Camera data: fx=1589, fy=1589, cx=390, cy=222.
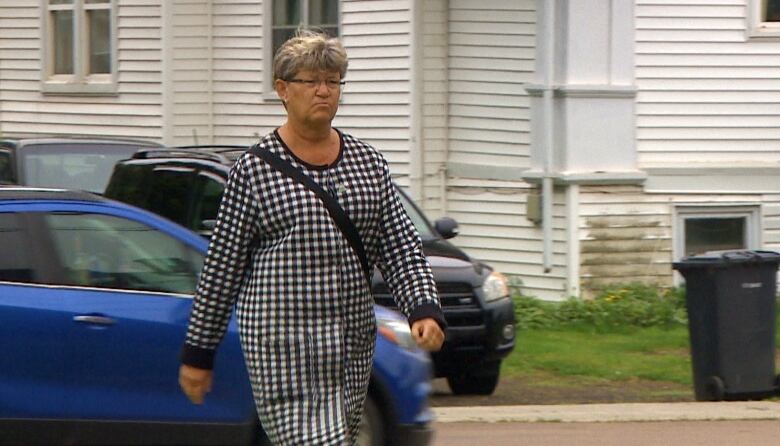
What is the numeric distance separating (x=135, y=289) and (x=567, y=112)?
823 centimetres

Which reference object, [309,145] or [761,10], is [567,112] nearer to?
[761,10]

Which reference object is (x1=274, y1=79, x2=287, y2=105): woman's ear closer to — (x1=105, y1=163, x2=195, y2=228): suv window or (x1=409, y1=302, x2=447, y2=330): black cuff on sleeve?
(x1=409, y1=302, x2=447, y2=330): black cuff on sleeve

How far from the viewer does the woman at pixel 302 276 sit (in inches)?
183

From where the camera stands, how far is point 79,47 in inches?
851

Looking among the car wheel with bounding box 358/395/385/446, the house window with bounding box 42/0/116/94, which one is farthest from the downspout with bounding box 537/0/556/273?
the car wheel with bounding box 358/395/385/446

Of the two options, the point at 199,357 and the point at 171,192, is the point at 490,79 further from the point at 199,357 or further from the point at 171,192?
the point at 199,357

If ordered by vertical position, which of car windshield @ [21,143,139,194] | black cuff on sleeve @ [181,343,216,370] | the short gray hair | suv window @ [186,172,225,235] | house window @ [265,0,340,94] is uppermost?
house window @ [265,0,340,94]

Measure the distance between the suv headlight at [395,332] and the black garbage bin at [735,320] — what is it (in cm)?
345

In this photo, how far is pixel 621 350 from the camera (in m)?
13.7

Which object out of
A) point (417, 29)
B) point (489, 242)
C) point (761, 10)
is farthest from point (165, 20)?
point (761, 10)

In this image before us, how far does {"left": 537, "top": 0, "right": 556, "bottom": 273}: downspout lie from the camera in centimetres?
1526

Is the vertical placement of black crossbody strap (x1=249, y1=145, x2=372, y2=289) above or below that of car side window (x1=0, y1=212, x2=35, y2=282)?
above

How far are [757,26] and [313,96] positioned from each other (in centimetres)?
1196

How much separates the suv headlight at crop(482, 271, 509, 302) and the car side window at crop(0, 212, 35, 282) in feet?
13.4
